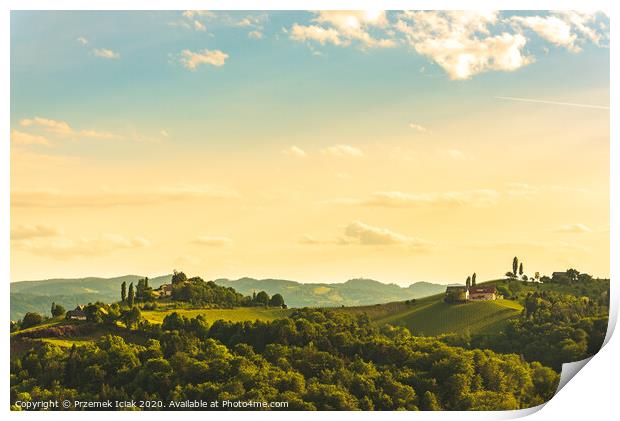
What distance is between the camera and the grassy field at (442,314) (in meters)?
19.3

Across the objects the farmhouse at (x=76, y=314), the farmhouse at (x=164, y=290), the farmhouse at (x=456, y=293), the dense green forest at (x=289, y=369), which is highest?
the farmhouse at (x=456, y=293)

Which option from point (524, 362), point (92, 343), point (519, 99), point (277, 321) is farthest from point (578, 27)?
point (92, 343)

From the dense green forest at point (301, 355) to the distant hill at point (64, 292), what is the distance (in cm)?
21

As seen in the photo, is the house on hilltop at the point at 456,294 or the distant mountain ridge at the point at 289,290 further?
the house on hilltop at the point at 456,294

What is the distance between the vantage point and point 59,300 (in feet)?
63.8

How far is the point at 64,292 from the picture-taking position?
1945 centimetres

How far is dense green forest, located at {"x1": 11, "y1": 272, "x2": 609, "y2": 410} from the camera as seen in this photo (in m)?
18.3

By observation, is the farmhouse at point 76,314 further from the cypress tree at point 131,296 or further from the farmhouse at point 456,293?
the farmhouse at point 456,293

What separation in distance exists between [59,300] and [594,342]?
10.5 meters

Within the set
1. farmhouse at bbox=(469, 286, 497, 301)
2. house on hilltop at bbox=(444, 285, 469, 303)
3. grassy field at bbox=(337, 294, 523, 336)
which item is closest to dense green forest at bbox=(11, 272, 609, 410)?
grassy field at bbox=(337, 294, 523, 336)

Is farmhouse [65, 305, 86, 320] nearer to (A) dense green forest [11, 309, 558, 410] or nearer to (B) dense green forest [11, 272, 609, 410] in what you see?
(B) dense green forest [11, 272, 609, 410]

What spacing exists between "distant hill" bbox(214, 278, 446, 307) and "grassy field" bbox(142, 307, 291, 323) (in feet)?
1.11

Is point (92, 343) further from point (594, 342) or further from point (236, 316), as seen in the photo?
point (594, 342)

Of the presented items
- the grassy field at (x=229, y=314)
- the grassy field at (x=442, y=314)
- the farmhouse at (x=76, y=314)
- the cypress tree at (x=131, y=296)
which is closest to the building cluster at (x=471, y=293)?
the grassy field at (x=442, y=314)
